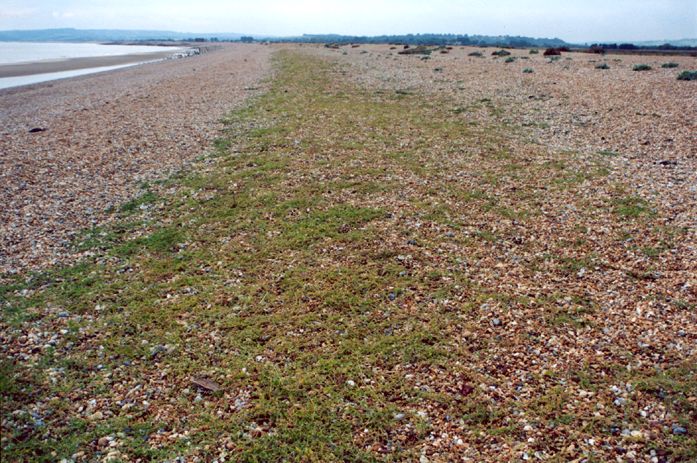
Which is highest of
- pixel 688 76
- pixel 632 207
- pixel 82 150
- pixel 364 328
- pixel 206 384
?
pixel 688 76

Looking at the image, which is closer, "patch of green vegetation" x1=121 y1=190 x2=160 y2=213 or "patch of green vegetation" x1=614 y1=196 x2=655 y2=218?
"patch of green vegetation" x1=614 y1=196 x2=655 y2=218

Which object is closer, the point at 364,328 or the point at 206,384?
the point at 206,384

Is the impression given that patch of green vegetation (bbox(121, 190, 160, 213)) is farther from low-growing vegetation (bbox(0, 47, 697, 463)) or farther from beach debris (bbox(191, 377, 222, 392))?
beach debris (bbox(191, 377, 222, 392))

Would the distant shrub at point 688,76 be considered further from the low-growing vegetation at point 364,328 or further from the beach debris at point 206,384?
the beach debris at point 206,384

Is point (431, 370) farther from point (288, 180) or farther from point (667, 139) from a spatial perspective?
point (667, 139)

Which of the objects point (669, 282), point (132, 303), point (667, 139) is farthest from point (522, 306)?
point (667, 139)

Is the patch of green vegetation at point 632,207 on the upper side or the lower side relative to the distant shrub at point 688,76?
lower

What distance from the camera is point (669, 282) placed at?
280 inches

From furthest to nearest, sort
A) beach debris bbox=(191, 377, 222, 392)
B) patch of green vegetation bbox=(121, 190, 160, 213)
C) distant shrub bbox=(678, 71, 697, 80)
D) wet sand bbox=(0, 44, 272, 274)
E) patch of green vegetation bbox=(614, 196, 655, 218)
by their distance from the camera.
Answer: distant shrub bbox=(678, 71, 697, 80) < patch of green vegetation bbox=(121, 190, 160, 213) < wet sand bbox=(0, 44, 272, 274) < patch of green vegetation bbox=(614, 196, 655, 218) < beach debris bbox=(191, 377, 222, 392)

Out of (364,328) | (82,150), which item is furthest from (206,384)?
(82,150)

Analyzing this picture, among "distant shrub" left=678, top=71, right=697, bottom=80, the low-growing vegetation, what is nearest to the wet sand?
the low-growing vegetation

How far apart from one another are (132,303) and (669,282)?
28.6 ft

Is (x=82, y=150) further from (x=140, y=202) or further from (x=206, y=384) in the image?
(x=206, y=384)

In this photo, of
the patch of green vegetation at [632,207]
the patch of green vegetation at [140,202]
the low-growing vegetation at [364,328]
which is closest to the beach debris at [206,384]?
the low-growing vegetation at [364,328]
